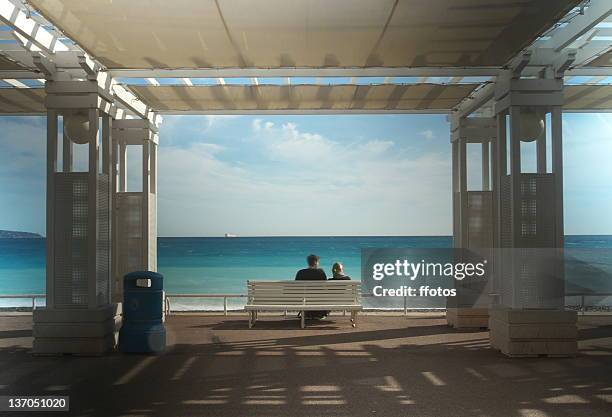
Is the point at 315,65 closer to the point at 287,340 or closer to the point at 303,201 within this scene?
the point at 287,340

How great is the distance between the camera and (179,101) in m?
10.5

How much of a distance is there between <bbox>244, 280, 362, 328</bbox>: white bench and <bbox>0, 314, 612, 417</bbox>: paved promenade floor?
2.72ft

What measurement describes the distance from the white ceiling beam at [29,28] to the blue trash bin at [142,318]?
2.75 meters

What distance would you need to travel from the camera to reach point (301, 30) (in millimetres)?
6801

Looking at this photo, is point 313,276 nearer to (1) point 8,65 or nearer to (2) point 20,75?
(2) point 20,75

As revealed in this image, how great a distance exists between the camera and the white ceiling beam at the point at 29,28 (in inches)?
245

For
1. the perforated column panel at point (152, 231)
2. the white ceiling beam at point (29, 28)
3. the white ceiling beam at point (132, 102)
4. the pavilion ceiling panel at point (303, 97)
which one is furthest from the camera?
the perforated column panel at point (152, 231)

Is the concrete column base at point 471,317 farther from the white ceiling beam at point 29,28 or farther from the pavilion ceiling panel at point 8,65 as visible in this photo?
the pavilion ceiling panel at point 8,65

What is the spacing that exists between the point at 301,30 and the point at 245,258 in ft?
150

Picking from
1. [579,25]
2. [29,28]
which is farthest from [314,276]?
[29,28]

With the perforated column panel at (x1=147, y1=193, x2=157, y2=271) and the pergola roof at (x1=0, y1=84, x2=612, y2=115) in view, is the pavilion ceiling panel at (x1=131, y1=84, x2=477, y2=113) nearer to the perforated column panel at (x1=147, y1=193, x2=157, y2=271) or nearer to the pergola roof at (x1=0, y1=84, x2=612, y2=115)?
the pergola roof at (x1=0, y1=84, x2=612, y2=115)

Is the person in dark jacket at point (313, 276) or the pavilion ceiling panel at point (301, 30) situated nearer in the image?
the pavilion ceiling panel at point (301, 30)

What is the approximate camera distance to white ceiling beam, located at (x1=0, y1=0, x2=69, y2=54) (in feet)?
20.5

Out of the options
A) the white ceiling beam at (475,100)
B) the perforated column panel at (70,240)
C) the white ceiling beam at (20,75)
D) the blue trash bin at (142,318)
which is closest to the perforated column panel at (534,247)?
the white ceiling beam at (475,100)
